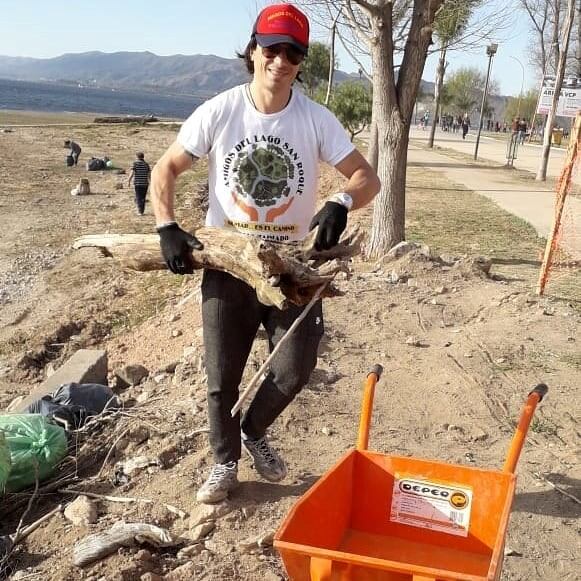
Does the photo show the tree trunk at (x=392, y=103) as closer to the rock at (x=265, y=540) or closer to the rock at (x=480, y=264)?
the rock at (x=480, y=264)

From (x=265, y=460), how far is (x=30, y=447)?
54.7 inches

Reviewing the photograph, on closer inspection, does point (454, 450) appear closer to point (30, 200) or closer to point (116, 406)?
point (116, 406)

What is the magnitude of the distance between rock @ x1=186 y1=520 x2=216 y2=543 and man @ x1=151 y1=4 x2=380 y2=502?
0.13 meters

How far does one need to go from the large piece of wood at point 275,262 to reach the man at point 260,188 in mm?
88

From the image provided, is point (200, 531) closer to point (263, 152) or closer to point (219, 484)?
point (219, 484)

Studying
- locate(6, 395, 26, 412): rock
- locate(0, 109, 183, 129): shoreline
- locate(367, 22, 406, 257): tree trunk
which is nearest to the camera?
locate(6, 395, 26, 412): rock

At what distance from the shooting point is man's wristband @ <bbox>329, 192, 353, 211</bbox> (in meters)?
3.27

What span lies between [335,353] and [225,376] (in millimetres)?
2395

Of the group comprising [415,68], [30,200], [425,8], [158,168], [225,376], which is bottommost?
[30,200]

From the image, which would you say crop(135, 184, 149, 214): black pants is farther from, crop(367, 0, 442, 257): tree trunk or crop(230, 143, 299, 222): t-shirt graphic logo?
crop(230, 143, 299, 222): t-shirt graphic logo

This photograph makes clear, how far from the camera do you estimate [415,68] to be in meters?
8.73

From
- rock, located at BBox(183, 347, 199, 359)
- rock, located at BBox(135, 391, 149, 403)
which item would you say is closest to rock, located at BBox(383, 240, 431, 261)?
rock, located at BBox(183, 347, 199, 359)

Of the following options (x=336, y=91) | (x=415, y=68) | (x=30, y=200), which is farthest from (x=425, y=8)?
(x=336, y=91)

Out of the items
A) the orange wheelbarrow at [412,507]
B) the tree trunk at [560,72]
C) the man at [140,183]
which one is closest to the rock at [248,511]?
the orange wheelbarrow at [412,507]
